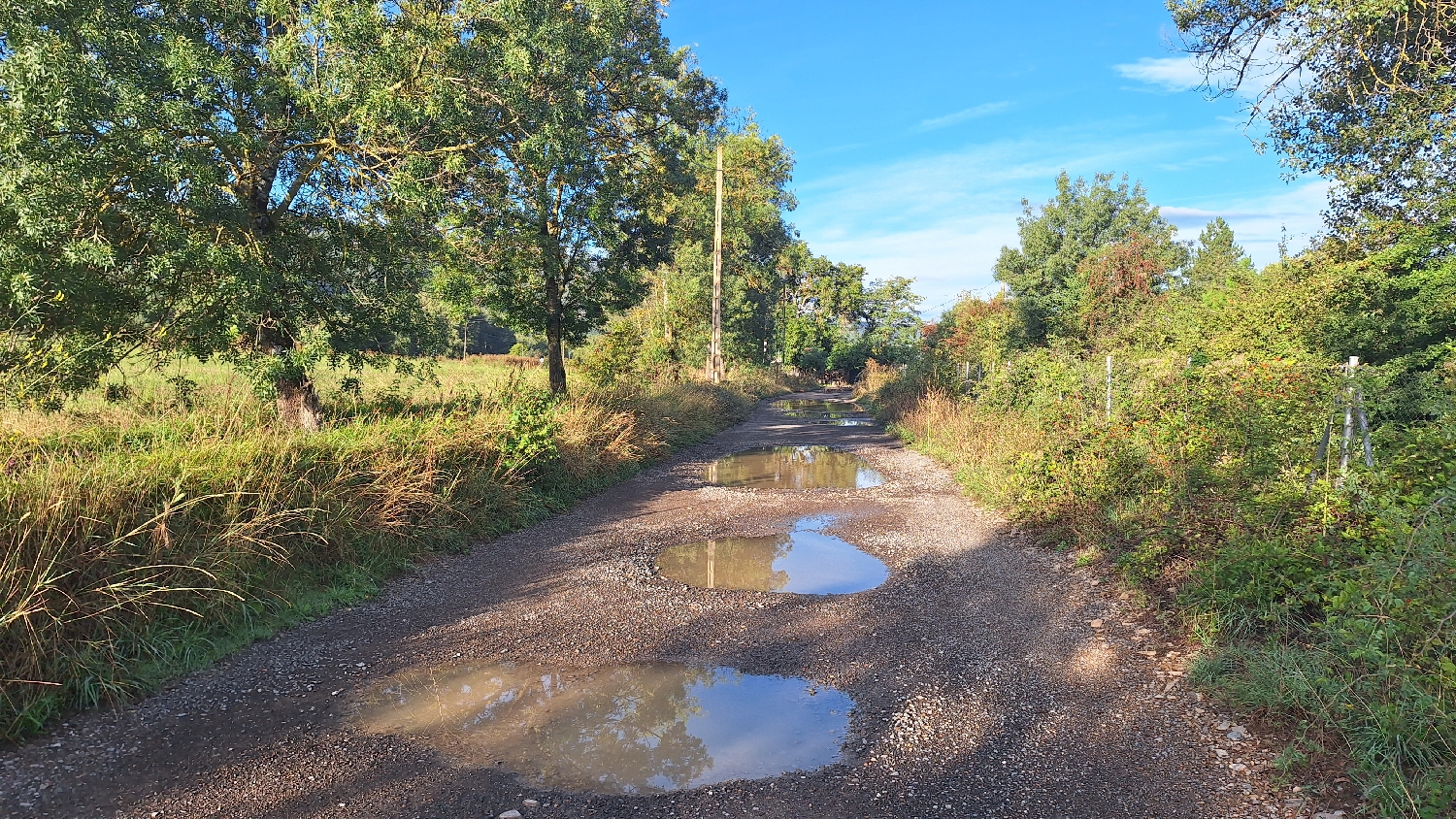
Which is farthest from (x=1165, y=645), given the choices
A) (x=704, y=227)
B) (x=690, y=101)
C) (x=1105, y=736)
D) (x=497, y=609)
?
(x=704, y=227)

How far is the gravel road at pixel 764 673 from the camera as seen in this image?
10.8 ft

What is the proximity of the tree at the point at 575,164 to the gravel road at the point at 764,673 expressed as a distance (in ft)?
17.7

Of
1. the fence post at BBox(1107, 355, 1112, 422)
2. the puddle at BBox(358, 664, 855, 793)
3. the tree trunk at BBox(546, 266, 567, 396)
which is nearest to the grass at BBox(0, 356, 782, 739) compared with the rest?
the puddle at BBox(358, 664, 855, 793)

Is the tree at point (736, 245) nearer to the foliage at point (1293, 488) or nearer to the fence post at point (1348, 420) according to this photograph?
the foliage at point (1293, 488)

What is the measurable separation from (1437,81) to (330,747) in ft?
38.7

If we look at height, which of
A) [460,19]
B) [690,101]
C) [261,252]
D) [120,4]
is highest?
[690,101]

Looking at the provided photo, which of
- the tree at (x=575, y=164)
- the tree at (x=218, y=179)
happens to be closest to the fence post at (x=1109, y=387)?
the tree at (x=575, y=164)

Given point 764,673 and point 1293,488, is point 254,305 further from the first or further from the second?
point 1293,488

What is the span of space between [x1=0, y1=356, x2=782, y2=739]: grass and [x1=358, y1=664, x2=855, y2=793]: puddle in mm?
1608

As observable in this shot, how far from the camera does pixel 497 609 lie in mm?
5918

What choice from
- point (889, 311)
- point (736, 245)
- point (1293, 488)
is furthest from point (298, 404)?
point (889, 311)

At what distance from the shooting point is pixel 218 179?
7211 millimetres

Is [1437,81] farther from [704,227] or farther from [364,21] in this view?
[704,227]

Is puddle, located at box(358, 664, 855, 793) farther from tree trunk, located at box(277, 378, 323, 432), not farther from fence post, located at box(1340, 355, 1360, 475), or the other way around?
tree trunk, located at box(277, 378, 323, 432)
